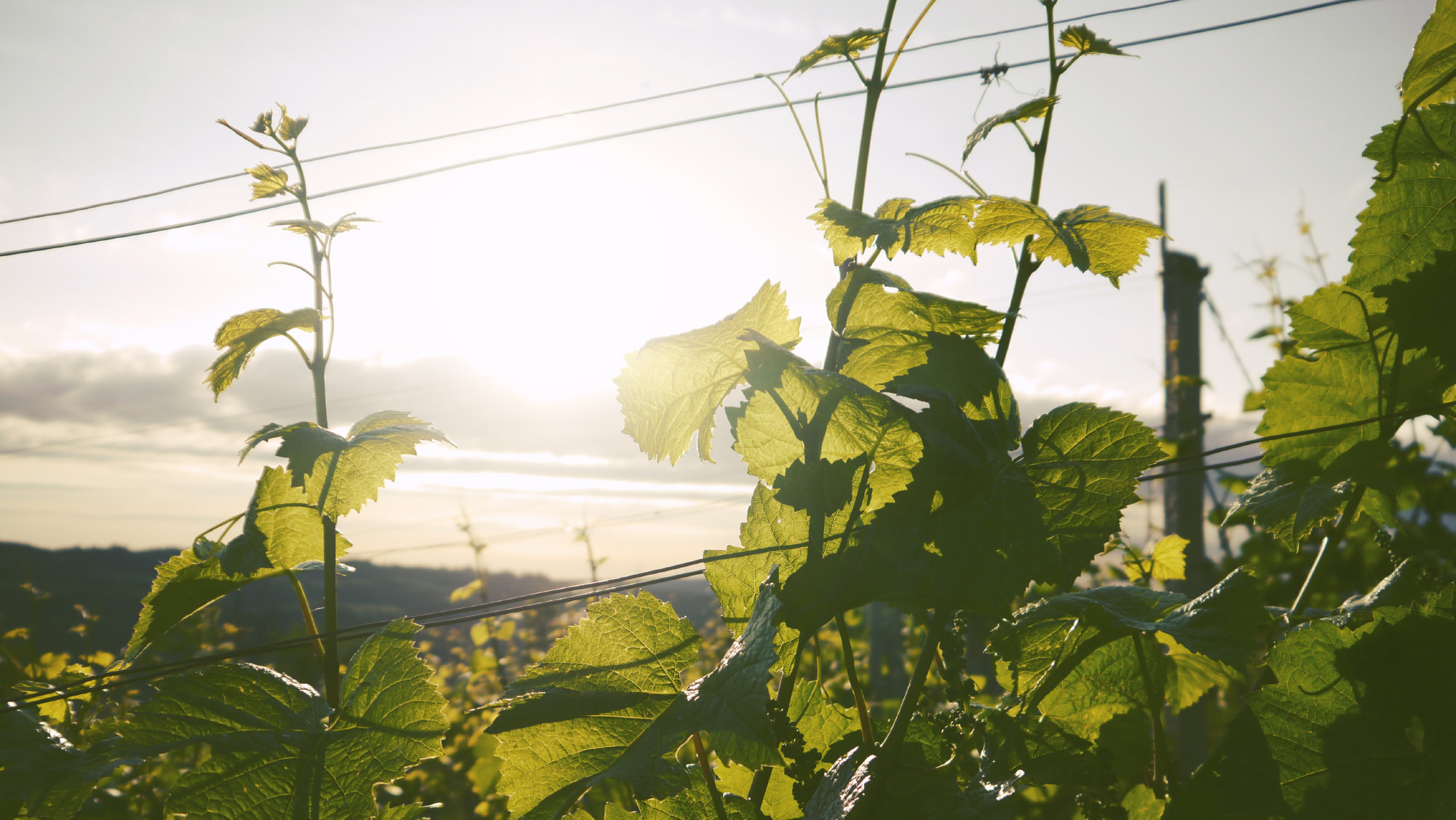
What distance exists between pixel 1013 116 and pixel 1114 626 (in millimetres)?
627

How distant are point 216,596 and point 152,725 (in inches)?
11.7

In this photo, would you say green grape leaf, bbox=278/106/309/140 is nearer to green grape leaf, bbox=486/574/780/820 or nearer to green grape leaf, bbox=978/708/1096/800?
green grape leaf, bbox=486/574/780/820

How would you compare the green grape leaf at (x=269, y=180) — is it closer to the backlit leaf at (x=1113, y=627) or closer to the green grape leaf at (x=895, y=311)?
the green grape leaf at (x=895, y=311)

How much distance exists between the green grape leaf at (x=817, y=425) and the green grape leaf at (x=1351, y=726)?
0.52 meters

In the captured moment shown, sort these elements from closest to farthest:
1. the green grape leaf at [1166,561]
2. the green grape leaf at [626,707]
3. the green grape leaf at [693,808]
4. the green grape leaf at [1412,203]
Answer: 1. the green grape leaf at [626,707]
2. the green grape leaf at [693,808]
3. the green grape leaf at [1412,203]
4. the green grape leaf at [1166,561]

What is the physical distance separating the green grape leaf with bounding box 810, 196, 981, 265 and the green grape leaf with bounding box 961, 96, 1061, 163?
124mm

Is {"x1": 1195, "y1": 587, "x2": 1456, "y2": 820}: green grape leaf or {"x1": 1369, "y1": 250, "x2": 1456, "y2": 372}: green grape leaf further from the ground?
{"x1": 1369, "y1": 250, "x2": 1456, "y2": 372}: green grape leaf

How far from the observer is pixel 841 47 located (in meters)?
0.98

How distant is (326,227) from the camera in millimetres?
1494

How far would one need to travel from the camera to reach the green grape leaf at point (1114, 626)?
913 mm

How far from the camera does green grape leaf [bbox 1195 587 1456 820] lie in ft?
2.92

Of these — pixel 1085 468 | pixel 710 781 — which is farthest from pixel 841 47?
pixel 710 781

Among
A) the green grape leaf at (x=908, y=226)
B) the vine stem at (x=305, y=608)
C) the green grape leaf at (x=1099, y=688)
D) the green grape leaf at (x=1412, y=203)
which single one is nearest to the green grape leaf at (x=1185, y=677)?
the green grape leaf at (x=1099, y=688)

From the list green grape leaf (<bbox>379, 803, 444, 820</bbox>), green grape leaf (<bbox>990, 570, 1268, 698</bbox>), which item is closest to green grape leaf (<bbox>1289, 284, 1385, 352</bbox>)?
green grape leaf (<bbox>990, 570, 1268, 698</bbox>)
